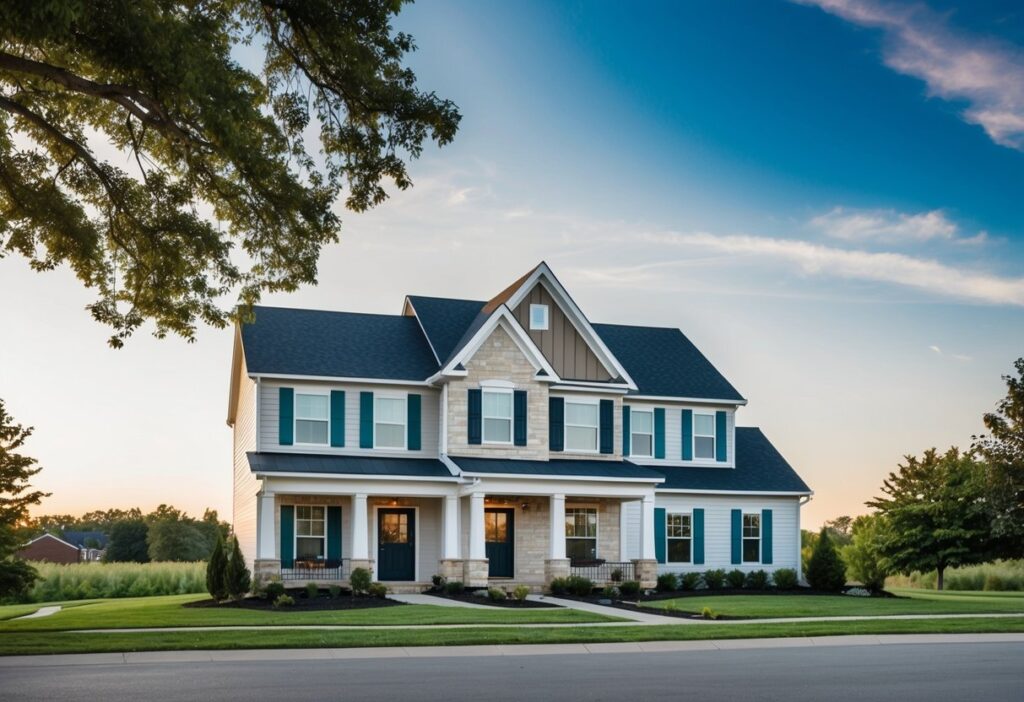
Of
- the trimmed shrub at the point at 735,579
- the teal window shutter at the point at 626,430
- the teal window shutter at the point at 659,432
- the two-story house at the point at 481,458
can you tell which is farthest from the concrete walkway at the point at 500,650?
the teal window shutter at the point at 659,432

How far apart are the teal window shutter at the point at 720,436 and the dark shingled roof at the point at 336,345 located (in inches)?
426

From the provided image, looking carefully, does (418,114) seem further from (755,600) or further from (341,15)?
(755,600)

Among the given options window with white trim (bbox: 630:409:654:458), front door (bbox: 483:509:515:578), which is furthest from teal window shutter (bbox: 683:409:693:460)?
front door (bbox: 483:509:515:578)

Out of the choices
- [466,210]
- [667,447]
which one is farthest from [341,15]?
[667,447]

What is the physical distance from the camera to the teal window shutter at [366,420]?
3428 cm

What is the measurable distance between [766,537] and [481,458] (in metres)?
11.1

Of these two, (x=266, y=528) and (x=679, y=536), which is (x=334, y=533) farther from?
(x=679, y=536)

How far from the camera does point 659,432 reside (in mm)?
38906

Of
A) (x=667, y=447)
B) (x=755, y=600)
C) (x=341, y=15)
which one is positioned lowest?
(x=755, y=600)


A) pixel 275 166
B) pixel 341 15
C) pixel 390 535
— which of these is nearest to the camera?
pixel 341 15

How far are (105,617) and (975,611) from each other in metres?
20.5

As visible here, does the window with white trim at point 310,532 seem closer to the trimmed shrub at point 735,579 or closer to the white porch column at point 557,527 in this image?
the white porch column at point 557,527

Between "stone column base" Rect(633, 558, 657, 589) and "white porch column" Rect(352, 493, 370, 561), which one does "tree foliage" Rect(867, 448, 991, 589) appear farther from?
"white porch column" Rect(352, 493, 370, 561)

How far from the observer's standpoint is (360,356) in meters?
35.2
